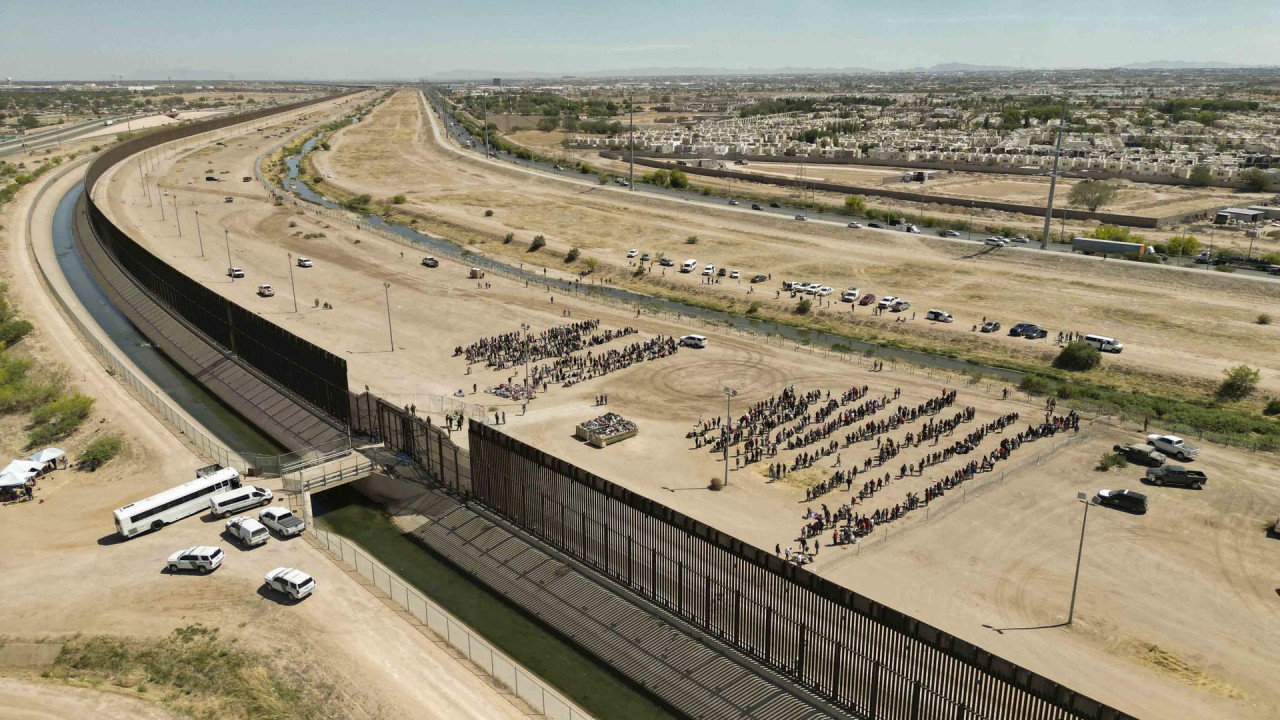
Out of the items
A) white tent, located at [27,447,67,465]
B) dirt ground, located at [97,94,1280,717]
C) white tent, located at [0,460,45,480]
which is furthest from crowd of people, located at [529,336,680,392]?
white tent, located at [0,460,45,480]

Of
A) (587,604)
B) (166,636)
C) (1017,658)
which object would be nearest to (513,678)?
(587,604)

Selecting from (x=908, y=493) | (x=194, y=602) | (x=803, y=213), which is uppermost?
(x=803, y=213)

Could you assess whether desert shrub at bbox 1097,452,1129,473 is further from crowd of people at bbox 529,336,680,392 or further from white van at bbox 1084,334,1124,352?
crowd of people at bbox 529,336,680,392

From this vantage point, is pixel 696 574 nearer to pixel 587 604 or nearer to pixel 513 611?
pixel 587 604

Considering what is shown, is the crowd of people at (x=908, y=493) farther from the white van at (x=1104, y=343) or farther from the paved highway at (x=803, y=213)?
the paved highway at (x=803, y=213)

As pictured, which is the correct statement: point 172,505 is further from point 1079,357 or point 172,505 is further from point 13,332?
point 1079,357

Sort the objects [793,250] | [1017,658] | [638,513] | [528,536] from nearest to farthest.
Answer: [1017,658], [638,513], [528,536], [793,250]

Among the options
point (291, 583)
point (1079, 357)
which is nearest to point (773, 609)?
point (291, 583)
